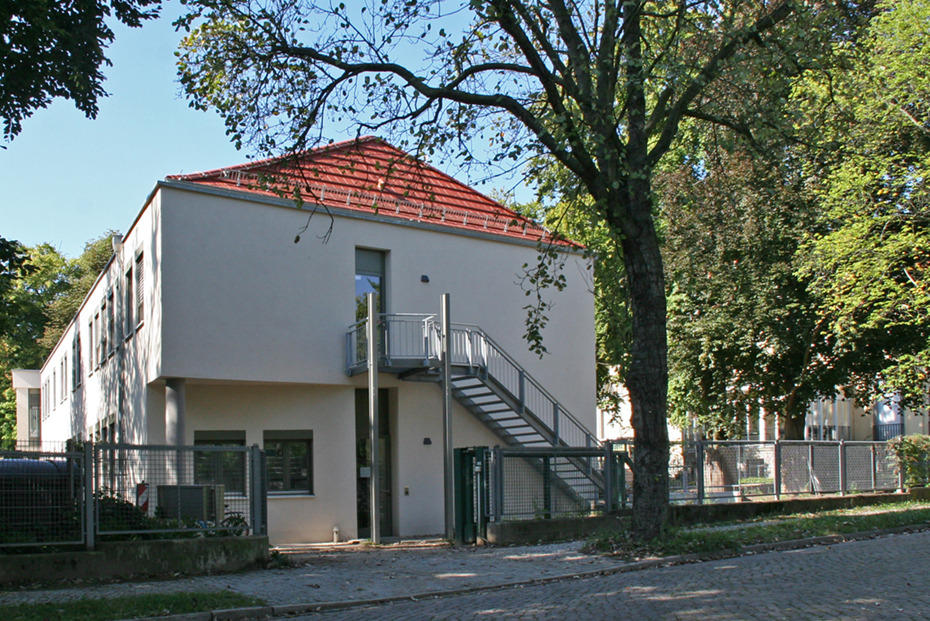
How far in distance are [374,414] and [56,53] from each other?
850cm

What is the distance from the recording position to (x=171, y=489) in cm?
1327

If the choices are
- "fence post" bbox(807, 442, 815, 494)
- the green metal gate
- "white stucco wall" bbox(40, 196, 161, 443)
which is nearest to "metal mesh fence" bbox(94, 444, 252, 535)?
the green metal gate

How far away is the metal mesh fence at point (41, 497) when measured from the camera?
464 inches

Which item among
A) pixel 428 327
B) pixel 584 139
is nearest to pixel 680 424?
pixel 428 327

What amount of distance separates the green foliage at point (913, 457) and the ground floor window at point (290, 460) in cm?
1502

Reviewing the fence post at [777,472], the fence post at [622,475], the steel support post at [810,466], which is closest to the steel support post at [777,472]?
the fence post at [777,472]

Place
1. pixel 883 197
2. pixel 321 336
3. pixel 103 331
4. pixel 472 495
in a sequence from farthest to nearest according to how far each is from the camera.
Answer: pixel 103 331 → pixel 883 197 → pixel 321 336 → pixel 472 495

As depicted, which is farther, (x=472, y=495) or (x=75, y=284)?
(x=75, y=284)

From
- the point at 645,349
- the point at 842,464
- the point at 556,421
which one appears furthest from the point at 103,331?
the point at 842,464

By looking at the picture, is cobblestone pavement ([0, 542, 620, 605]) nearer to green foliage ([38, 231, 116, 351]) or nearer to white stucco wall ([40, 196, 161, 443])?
white stucco wall ([40, 196, 161, 443])

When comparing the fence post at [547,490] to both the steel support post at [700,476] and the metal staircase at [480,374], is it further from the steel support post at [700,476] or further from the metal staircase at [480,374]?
the steel support post at [700,476]

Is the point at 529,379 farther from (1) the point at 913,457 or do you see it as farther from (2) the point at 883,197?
(1) the point at 913,457

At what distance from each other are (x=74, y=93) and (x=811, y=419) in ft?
117

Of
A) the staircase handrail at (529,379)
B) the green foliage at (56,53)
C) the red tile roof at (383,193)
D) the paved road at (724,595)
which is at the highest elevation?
the green foliage at (56,53)
